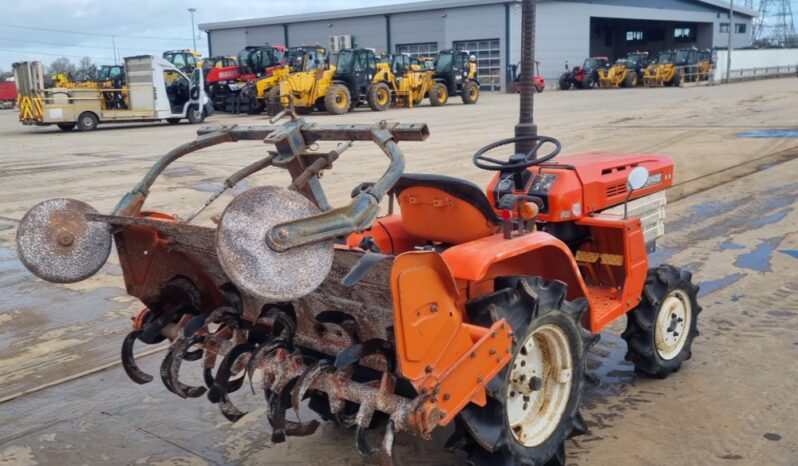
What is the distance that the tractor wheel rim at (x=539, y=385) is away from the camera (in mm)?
3117

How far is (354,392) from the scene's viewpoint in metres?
2.81

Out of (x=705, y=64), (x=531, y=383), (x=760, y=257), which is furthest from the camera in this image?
(x=705, y=64)

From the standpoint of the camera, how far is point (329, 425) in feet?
12.3

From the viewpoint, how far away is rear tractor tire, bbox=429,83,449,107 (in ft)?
101

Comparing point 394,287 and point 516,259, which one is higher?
point 394,287

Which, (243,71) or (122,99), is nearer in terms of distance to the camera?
(122,99)

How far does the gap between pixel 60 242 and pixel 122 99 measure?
73.3ft

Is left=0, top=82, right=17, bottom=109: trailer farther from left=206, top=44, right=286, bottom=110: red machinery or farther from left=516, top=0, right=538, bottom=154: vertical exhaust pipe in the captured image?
left=516, top=0, right=538, bottom=154: vertical exhaust pipe

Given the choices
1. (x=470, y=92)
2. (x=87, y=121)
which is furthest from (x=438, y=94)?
(x=87, y=121)

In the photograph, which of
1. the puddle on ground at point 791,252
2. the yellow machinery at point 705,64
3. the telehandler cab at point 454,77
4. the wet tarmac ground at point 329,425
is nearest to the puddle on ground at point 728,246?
the puddle on ground at point 791,252

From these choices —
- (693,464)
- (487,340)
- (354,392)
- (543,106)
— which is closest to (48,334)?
(354,392)

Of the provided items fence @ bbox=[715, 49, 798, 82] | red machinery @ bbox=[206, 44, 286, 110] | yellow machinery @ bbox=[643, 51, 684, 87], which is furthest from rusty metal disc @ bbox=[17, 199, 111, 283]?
fence @ bbox=[715, 49, 798, 82]

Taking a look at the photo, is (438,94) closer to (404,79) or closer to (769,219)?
(404,79)

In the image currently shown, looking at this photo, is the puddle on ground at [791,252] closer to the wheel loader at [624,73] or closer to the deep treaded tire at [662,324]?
the deep treaded tire at [662,324]
